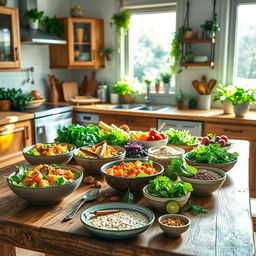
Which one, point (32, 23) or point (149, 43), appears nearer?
point (32, 23)

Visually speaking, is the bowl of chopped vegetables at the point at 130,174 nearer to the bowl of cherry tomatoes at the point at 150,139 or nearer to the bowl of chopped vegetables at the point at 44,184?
the bowl of chopped vegetables at the point at 44,184

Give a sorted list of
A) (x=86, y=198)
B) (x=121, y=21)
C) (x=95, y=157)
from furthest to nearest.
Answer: (x=121, y=21), (x=95, y=157), (x=86, y=198)

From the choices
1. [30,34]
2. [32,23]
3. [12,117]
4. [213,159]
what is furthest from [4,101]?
[213,159]

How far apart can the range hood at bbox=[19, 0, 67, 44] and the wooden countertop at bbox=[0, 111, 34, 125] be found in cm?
90

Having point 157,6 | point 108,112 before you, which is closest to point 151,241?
point 108,112

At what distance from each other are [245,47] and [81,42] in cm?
217

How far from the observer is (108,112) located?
13.6 ft

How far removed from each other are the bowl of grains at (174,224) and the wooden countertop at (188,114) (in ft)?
7.95

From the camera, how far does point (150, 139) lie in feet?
7.18

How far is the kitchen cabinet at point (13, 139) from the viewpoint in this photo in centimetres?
343

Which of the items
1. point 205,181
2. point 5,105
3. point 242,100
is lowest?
point 205,181

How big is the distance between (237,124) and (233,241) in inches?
99.2

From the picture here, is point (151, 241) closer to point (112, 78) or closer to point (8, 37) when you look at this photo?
point (8, 37)

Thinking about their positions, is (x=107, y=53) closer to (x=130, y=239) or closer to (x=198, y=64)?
(x=198, y=64)
